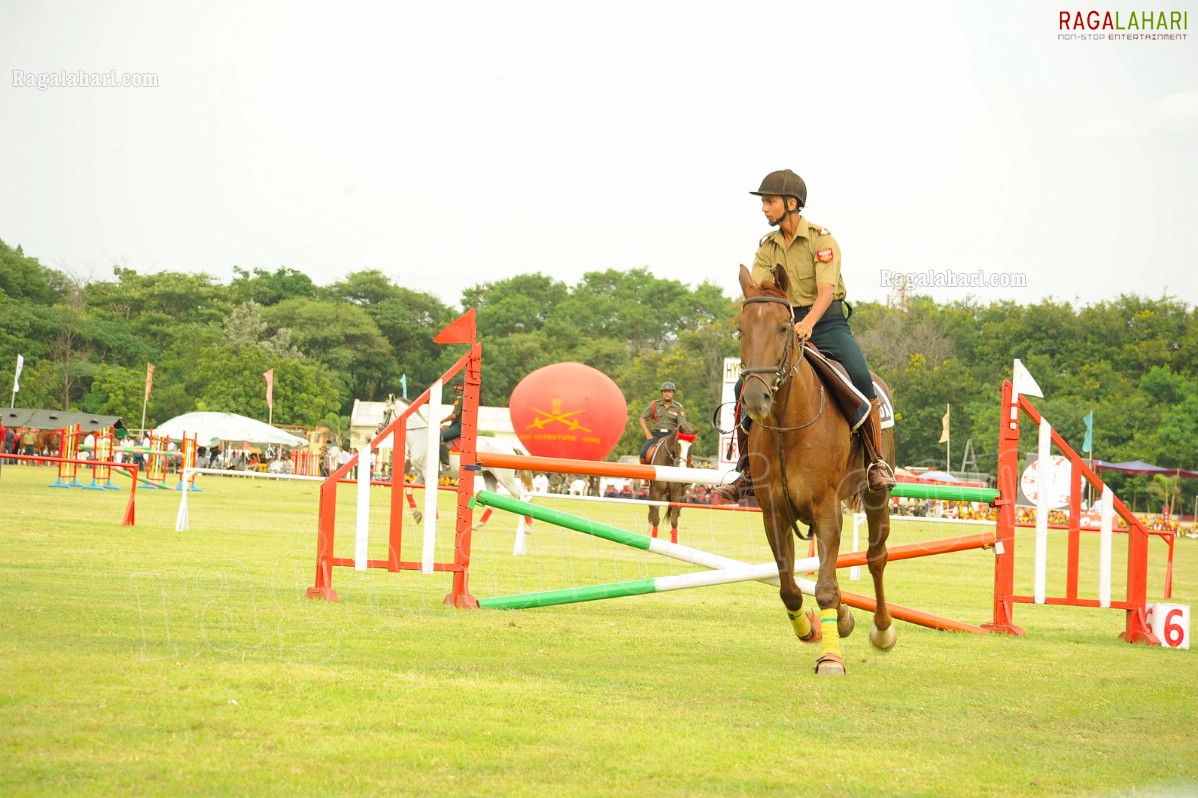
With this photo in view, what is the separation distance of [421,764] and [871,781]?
1.95 metres

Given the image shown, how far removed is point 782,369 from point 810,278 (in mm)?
1255

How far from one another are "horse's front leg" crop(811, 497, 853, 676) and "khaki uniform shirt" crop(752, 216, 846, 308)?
5.48 ft

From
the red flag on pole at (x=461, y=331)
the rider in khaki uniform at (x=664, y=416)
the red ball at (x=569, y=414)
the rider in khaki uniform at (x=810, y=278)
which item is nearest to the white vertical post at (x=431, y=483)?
the red flag on pole at (x=461, y=331)

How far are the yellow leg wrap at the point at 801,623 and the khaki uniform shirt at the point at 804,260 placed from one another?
236cm

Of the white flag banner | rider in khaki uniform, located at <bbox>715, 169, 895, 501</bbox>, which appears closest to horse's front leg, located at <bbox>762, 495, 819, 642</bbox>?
rider in khaki uniform, located at <bbox>715, 169, 895, 501</bbox>

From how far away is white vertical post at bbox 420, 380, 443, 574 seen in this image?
10.3 metres

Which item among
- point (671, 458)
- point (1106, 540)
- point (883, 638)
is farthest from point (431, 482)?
point (671, 458)

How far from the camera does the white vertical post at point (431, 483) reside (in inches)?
406

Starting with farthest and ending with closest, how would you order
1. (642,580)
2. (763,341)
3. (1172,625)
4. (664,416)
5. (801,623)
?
1. (664,416)
2. (1172,625)
3. (642,580)
4. (801,623)
5. (763,341)

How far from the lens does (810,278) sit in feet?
29.9

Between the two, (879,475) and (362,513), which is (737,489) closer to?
(879,475)

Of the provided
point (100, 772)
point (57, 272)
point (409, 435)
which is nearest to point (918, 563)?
point (409, 435)

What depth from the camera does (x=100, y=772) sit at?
15.0 ft

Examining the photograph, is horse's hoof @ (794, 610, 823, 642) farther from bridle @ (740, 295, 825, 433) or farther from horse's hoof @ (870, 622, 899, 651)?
bridle @ (740, 295, 825, 433)
